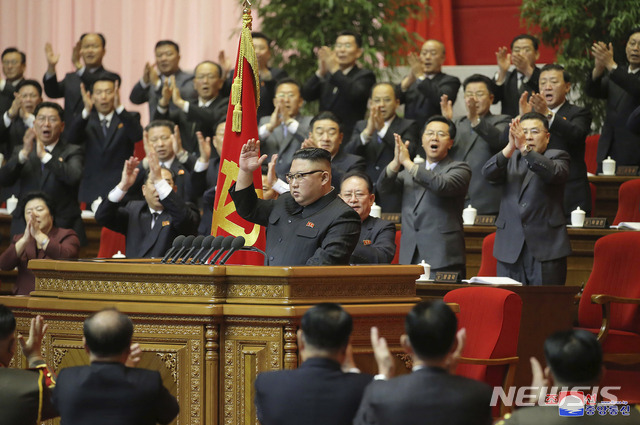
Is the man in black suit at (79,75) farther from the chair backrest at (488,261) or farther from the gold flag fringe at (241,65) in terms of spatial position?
the chair backrest at (488,261)

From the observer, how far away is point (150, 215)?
6.16 meters

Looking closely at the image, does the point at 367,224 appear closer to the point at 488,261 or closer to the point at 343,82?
the point at 488,261

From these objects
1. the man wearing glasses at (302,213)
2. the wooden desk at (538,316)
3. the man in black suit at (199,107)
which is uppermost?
the man in black suit at (199,107)

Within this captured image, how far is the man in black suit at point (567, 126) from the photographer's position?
6.33m

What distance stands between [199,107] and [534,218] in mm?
2984

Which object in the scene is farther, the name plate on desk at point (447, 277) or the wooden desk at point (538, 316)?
the name plate on desk at point (447, 277)

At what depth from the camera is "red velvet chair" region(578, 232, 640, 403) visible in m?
4.92

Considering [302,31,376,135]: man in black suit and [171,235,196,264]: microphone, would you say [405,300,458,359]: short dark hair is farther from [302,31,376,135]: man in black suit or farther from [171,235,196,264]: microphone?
[302,31,376,135]: man in black suit

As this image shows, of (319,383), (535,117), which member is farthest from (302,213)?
(535,117)

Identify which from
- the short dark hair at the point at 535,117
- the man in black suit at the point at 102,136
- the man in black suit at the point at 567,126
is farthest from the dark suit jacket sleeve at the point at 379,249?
the man in black suit at the point at 102,136

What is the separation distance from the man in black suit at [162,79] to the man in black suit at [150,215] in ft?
7.00

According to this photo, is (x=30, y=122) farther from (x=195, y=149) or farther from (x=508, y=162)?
(x=508, y=162)

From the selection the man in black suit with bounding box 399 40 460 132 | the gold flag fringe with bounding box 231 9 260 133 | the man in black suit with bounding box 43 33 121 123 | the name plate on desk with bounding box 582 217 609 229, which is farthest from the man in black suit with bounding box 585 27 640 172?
the man in black suit with bounding box 43 33 121 123

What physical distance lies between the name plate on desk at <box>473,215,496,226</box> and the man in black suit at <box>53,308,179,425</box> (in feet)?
13.4
